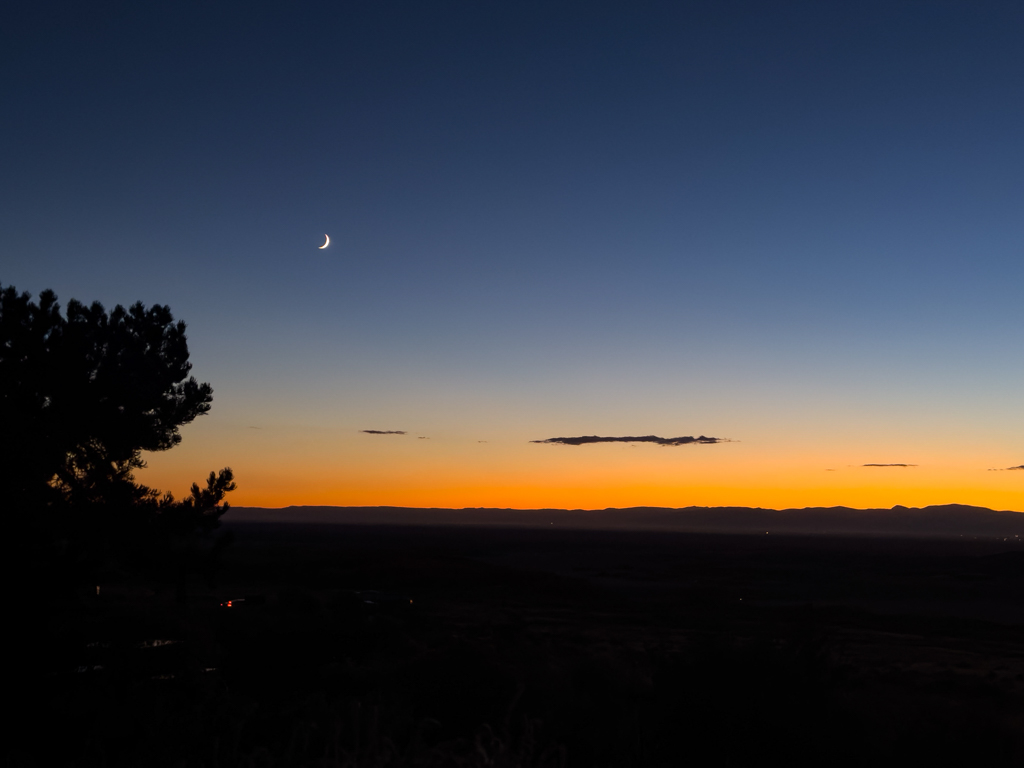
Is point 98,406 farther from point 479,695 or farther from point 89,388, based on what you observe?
point 479,695

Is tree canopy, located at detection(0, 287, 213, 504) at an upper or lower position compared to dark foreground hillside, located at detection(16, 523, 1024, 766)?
upper

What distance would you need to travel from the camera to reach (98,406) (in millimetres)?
21094

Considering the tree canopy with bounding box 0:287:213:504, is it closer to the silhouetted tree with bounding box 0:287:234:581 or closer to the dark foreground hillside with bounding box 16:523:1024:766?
the silhouetted tree with bounding box 0:287:234:581

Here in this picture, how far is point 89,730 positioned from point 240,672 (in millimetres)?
9888

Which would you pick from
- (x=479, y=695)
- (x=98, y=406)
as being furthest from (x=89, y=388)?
(x=479, y=695)

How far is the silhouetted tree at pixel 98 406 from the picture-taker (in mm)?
20219

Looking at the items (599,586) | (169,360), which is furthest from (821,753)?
(599,586)

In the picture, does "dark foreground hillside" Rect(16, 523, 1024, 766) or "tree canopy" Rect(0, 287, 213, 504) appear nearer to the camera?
"dark foreground hillside" Rect(16, 523, 1024, 766)

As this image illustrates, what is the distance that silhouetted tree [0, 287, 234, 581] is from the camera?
20.2 m

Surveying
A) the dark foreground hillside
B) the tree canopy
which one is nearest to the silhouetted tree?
the tree canopy

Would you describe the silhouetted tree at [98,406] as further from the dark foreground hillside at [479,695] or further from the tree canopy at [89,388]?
the dark foreground hillside at [479,695]

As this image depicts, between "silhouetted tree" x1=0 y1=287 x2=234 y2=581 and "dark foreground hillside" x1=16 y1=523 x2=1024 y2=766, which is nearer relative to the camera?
"dark foreground hillside" x1=16 y1=523 x2=1024 y2=766

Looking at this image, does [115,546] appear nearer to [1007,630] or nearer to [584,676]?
[584,676]

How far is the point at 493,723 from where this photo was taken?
10.8 meters
